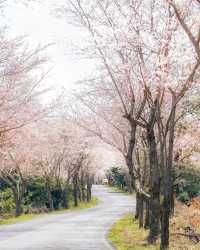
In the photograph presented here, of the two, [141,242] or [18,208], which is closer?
[141,242]

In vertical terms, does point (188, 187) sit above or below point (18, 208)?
above

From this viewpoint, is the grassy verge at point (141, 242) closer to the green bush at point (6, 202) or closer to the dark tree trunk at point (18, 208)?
the dark tree trunk at point (18, 208)

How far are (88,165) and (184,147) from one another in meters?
49.9

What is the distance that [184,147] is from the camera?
99.9ft

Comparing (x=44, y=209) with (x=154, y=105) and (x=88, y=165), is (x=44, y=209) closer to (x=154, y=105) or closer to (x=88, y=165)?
(x=88, y=165)

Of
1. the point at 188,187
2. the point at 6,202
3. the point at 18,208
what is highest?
the point at 188,187

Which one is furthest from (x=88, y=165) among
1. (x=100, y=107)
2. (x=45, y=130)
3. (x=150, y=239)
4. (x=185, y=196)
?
(x=150, y=239)

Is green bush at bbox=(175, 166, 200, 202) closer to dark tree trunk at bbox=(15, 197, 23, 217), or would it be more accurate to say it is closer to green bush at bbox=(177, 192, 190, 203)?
green bush at bbox=(177, 192, 190, 203)

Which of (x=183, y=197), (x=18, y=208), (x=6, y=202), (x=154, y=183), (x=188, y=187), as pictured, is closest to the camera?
(x=154, y=183)

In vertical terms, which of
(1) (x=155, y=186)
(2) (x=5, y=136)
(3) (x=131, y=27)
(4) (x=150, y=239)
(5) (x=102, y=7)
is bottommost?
(4) (x=150, y=239)

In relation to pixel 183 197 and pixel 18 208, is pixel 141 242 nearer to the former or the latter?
pixel 18 208

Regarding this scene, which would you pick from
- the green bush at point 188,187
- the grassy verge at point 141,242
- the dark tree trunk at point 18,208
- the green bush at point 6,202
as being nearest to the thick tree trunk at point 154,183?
the grassy verge at point 141,242

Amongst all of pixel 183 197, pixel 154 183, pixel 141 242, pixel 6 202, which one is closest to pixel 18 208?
pixel 6 202

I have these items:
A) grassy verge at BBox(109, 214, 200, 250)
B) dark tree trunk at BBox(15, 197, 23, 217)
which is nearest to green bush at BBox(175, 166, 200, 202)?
dark tree trunk at BBox(15, 197, 23, 217)
